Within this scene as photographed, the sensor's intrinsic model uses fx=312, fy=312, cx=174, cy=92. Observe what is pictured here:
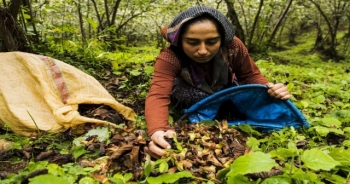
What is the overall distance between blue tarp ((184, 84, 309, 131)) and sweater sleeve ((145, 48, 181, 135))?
297 millimetres

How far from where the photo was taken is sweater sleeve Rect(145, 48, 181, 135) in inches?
87.3

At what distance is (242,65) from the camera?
2.90 metres

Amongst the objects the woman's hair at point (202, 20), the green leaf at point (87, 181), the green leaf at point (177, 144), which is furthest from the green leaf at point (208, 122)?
the green leaf at point (87, 181)

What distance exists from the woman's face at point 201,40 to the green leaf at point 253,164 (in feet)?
3.76

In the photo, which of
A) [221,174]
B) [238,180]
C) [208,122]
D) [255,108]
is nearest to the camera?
[238,180]

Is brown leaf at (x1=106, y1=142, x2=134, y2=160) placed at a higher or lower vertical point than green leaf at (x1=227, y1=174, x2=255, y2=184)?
lower

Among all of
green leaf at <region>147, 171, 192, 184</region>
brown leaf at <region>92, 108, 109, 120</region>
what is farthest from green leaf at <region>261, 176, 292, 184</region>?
brown leaf at <region>92, 108, 109, 120</region>

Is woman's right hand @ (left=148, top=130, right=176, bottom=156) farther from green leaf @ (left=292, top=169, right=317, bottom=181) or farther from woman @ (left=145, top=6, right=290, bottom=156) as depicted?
green leaf @ (left=292, top=169, right=317, bottom=181)

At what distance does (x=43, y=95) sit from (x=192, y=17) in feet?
4.53

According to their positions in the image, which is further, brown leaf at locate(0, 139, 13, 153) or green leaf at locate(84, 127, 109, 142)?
green leaf at locate(84, 127, 109, 142)

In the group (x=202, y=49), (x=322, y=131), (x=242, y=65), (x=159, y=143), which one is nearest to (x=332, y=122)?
(x=322, y=131)

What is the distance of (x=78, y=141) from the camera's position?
2.26 metres

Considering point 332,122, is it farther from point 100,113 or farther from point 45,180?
point 45,180

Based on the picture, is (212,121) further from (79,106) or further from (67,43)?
(67,43)
